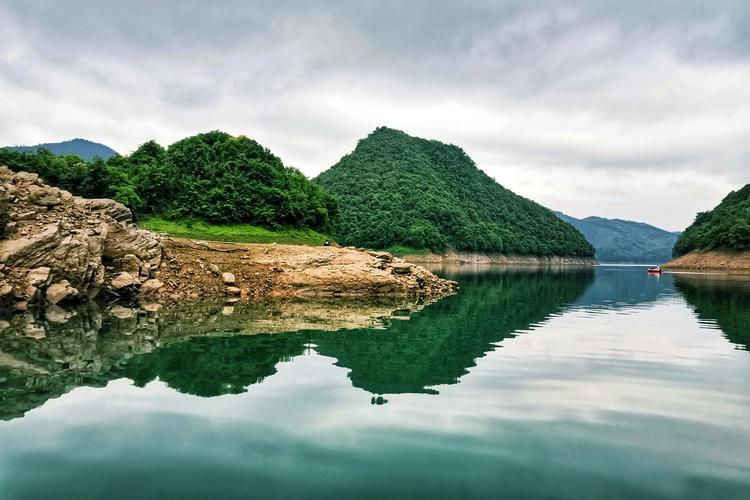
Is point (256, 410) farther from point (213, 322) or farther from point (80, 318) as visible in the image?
point (80, 318)

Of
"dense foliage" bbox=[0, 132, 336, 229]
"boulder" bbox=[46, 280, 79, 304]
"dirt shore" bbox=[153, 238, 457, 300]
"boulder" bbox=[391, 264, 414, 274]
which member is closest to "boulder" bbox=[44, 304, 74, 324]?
"boulder" bbox=[46, 280, 79, 304]

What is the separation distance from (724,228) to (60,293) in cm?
13472

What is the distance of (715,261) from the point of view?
378 ft

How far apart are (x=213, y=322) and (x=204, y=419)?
12.4 m

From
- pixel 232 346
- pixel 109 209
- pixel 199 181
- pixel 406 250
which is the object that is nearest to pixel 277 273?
pixel 109 209

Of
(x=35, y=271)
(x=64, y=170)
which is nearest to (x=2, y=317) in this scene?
(x=35, y=271)

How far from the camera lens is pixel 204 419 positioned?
8.55 meters

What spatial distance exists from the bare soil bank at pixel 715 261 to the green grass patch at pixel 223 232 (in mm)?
96517

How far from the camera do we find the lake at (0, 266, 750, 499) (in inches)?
248

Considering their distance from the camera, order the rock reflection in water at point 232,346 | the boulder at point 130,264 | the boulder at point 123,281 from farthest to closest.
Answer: the boulder at point 130,264
the boulder at point 123,281
the rock reflection in water at point 232,346

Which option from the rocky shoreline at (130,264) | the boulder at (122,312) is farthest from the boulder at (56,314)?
the boulder at (122,312)

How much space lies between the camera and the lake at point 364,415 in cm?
630

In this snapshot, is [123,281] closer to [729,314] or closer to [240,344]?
[240,344]

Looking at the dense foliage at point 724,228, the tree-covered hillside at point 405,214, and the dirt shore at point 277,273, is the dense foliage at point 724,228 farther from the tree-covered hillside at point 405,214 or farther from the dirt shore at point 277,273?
the dirt shore at point 277,273
